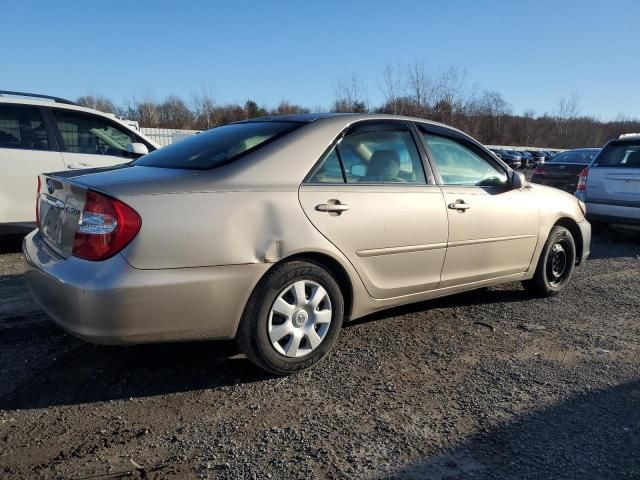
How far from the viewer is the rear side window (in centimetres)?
580

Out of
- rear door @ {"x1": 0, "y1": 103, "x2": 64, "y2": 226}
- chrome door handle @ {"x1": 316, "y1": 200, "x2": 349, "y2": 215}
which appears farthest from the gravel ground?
rear door @ {"x1": 0, "y1": 103, "x2": 64, "y2": 226}

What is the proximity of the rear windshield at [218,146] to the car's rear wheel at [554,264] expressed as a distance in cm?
271

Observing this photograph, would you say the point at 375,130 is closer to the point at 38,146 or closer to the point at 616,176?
the point at 38,146

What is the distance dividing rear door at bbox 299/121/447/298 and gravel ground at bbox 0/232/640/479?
528 mm

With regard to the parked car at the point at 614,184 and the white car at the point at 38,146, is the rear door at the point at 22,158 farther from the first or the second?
the parked car at the point at 614,184

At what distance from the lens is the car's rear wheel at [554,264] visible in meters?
4.88

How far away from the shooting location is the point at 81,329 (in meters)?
2.68

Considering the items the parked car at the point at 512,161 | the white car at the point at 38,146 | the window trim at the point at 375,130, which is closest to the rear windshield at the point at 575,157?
the parked car at the point at 512,161

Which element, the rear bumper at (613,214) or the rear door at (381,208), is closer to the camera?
the rear door at (381,208)

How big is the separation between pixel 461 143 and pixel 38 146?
14.9 ft

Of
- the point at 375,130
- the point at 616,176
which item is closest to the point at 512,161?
the point at 616,176

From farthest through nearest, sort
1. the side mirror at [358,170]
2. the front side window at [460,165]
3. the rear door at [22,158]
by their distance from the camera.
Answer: the rear door at [22,158] < the front side window at [460,165] < the side mirror at [358,170]

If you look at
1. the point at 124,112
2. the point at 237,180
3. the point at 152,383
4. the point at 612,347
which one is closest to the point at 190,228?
the point at 237,180

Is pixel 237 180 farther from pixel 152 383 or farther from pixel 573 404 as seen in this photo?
pixel 573 404
